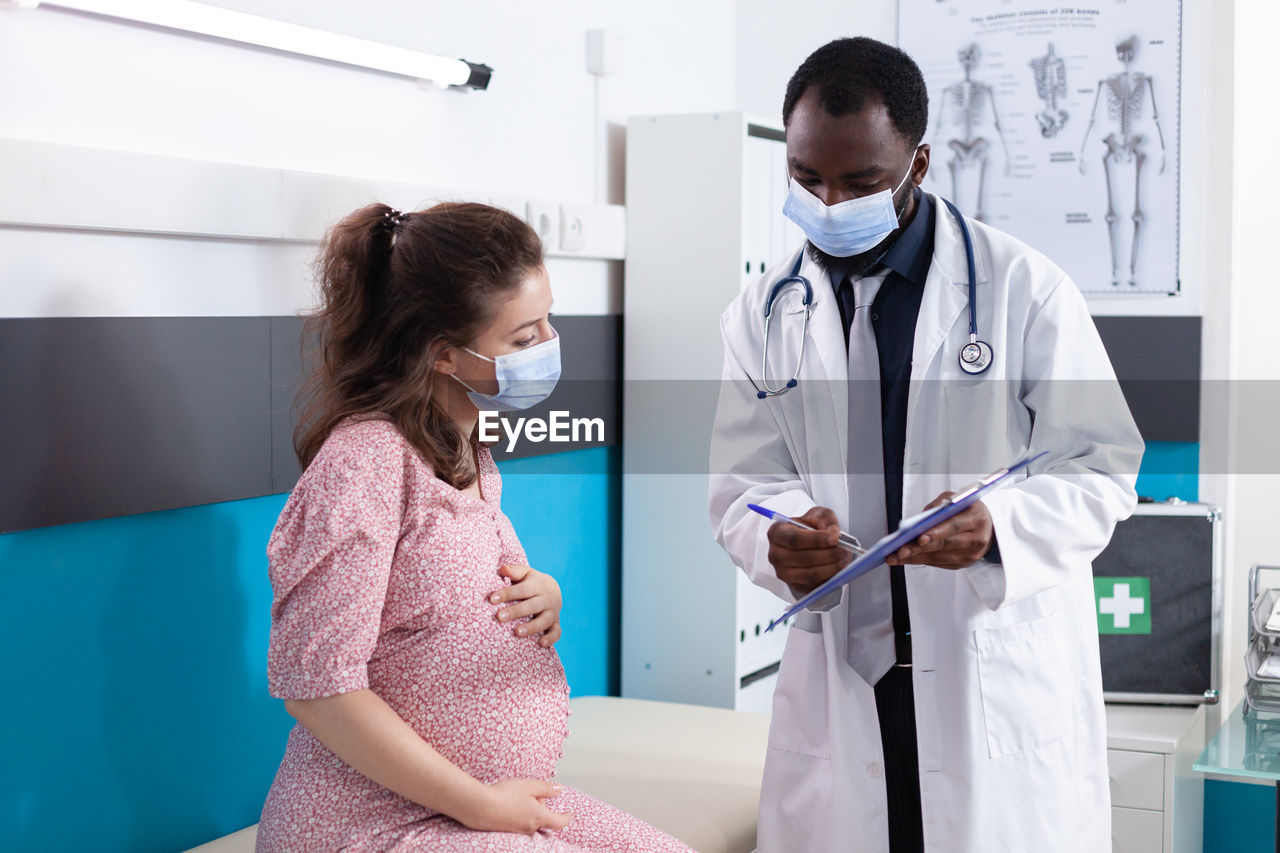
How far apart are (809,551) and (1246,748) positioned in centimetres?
106

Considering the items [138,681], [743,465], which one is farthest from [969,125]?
[138,681]

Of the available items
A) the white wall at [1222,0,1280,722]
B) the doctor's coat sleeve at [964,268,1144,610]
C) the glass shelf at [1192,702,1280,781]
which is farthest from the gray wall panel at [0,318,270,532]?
the white wall at [1222,0,1280,722]

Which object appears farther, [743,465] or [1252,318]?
[1252,318]

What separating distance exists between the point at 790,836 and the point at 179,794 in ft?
2.90

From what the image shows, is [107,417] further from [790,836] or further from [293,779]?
[790,836]

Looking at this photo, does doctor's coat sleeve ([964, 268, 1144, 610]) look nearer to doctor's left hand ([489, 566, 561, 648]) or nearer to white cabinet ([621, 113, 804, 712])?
doctor's left hand ([489, 566, 561, 648])

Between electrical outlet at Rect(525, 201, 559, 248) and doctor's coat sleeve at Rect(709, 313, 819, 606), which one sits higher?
electrical outlet at Rect(525, 201, 559, 248)

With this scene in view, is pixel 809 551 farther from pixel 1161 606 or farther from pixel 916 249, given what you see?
pixel 1161 606

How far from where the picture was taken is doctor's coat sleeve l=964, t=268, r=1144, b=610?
138 cm

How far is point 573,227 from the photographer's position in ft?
8.19

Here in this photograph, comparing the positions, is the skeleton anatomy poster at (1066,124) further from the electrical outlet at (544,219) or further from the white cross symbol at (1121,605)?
the electrical outlet at (544,219)

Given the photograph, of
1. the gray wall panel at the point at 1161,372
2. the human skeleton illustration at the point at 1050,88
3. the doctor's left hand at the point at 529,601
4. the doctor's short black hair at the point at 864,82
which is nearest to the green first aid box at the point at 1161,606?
the gray wall panel at the point at 1161,372

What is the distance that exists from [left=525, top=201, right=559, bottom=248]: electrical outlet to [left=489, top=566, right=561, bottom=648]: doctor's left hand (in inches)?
44.0

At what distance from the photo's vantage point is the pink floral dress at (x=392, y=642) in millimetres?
1217
